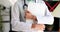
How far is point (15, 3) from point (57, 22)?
1.24ft

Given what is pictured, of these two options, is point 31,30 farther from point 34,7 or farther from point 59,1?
point 59,1

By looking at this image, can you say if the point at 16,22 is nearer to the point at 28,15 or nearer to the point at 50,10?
the point at 28,15

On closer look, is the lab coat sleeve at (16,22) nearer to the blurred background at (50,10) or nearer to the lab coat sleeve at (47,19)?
the blurred background at (50,10)

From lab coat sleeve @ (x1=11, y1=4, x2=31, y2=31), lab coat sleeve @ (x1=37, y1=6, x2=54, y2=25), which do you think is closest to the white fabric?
lab coat sleeve @ (x1=37, y1=6, x2=54, y2=25)

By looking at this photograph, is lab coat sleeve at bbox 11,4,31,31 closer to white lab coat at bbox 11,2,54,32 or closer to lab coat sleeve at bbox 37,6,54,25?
white lab coat at bbox 11,2,54,32

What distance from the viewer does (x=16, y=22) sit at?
0.89 metres

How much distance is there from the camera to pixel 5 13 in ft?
2.95

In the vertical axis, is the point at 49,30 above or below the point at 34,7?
below

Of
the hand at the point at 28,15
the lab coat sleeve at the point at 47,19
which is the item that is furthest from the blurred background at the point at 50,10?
the hand at the point at 28,15

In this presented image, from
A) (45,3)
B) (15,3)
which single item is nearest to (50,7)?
(45,3)

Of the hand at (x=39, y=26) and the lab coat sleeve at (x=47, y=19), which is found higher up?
the lab coat sleeve at (x=47, y=19)

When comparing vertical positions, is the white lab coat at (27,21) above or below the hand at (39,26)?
above

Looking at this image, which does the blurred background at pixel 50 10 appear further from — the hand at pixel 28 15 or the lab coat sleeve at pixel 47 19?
the hand at pixel 28 15

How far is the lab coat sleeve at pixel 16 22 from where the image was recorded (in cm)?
89
